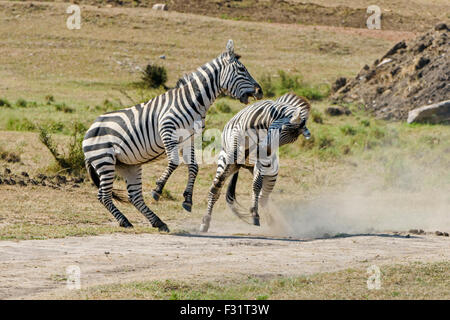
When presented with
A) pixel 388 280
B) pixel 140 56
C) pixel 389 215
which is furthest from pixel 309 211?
pixel 140 56

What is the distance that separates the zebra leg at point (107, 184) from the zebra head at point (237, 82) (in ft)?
6.65

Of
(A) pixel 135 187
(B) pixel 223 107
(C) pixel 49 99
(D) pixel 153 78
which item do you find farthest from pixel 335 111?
(A) pixel 135 187

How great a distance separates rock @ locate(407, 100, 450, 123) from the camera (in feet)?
74.3

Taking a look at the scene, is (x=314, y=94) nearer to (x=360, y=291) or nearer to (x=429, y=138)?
(x=429, y=138)

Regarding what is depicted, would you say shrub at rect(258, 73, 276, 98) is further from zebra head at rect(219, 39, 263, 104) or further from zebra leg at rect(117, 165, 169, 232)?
zebra head at rect(219, 39, 263, 104)

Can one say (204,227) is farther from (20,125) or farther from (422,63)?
(422,63)

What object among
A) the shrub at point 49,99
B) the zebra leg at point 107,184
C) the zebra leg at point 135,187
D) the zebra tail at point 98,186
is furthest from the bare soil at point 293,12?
the zebra leg at point 107,184

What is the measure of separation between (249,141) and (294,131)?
71 centimetres

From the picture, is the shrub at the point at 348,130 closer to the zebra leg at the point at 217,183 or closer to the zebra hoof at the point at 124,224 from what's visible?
the zebra leg at the point at 217,183

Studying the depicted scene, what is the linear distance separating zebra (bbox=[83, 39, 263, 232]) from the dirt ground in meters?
1.13

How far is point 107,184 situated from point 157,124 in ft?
3.87

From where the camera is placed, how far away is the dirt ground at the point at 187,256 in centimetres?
833

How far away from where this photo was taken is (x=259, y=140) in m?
12.2
